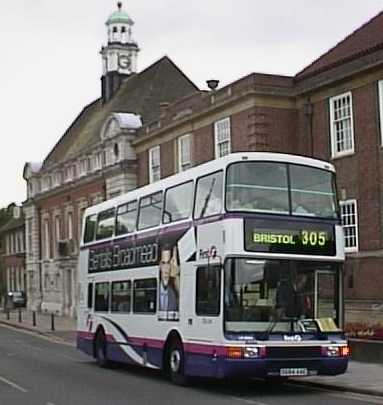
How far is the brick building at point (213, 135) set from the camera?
30891mm

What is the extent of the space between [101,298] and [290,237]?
8243 mm

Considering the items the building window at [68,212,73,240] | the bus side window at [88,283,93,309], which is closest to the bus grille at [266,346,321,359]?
the bus side window at [88,283,93,309]

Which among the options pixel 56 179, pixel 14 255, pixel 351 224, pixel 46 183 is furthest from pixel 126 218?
pixel 14 255

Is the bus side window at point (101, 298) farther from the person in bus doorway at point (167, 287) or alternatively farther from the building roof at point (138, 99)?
the building roof at point (138, 99)

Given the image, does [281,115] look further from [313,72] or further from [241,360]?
[241,360]

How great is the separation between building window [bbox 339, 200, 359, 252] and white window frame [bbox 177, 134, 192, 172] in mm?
10738

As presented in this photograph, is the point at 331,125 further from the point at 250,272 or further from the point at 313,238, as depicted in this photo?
the point at 250,272

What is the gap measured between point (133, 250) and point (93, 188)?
31.9 meters

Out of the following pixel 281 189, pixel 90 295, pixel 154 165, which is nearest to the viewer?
pixel 281 189

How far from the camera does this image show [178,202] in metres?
20.1

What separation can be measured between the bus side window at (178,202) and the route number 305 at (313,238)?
2504 mm

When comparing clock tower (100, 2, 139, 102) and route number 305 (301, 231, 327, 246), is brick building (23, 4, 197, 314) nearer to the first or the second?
clock tower (100, 2, 139, 102)

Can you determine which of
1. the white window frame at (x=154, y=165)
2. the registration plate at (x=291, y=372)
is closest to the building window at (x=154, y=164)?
the white window frame at (x=154, y=165)

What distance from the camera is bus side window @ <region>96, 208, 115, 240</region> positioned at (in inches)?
958
